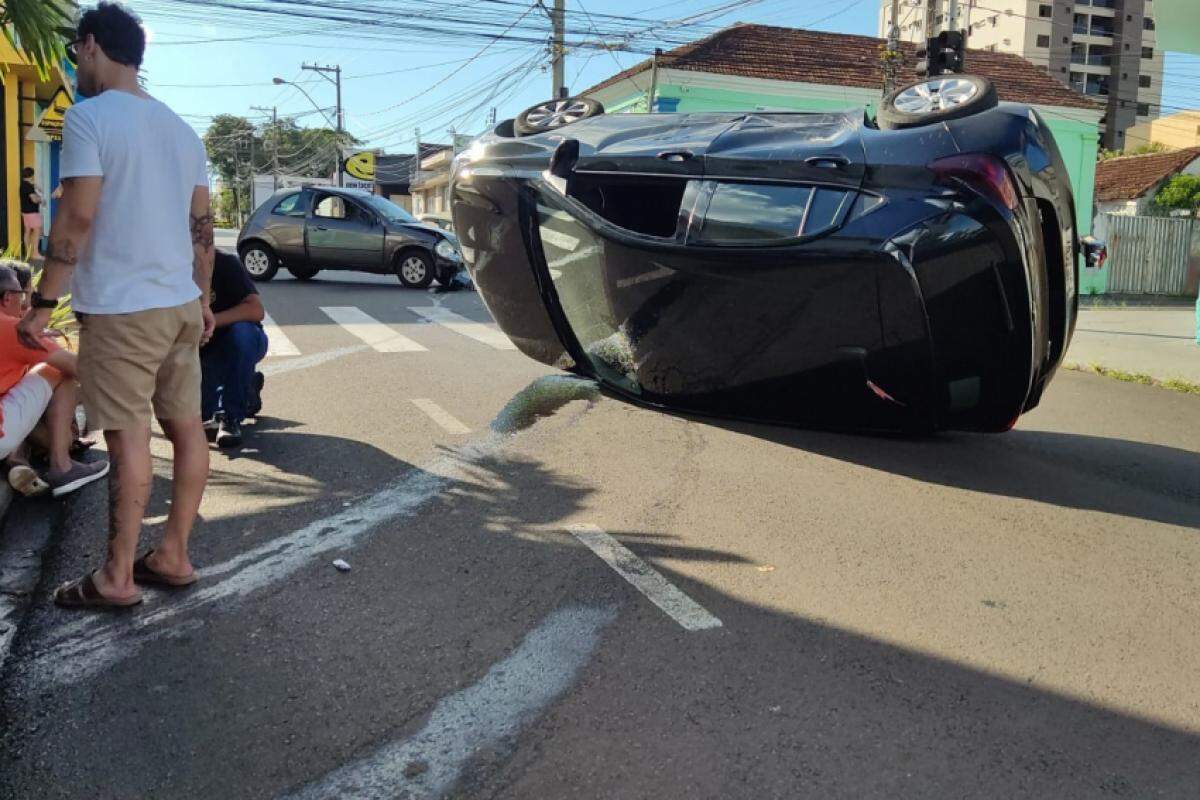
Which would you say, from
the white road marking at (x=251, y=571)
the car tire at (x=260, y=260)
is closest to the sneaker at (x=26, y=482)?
the white road marking at (x=251, y=571)

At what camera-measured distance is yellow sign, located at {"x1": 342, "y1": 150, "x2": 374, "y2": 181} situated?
5919 cm

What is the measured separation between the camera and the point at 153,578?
12.1 ft

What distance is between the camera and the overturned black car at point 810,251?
16.5ft

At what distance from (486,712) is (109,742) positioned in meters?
0.97

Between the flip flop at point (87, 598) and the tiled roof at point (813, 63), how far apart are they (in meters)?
22.8

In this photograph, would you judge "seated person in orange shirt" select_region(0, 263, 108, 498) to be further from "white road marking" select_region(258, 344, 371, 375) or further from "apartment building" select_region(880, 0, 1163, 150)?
"apartment building" select_region(880, 0, 1163, 150)

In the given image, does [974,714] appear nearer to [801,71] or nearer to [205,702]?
[205,702]

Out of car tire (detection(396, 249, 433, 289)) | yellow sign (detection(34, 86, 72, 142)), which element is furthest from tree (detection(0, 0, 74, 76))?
yellow sign (detection(34, 86, 72, 142))

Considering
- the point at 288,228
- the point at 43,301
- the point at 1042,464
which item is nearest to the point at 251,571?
the point at 43,301

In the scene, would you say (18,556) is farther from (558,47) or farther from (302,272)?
(558,47)

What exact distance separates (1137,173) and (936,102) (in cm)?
3626

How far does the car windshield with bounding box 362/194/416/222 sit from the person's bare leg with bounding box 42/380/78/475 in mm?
12356

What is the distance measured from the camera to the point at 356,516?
4613 mm

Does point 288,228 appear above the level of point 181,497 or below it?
above
